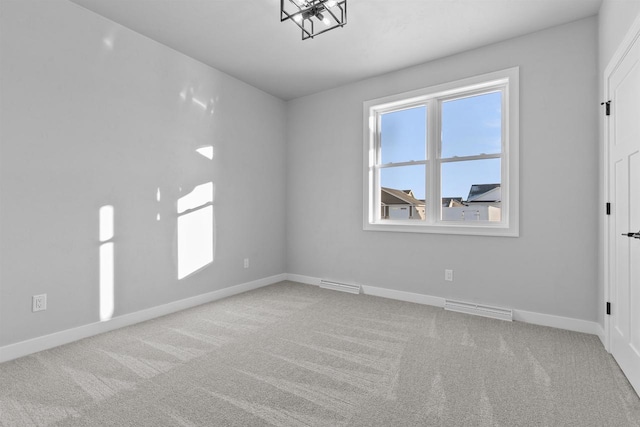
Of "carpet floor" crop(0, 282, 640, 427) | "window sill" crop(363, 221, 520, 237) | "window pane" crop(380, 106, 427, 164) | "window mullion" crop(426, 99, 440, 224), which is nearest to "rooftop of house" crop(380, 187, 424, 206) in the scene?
"window mullion" crop(426, 99, 440, 224)

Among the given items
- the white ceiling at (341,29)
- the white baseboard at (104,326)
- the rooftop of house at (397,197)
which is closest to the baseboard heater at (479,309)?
the rooftop of house at (397,197)

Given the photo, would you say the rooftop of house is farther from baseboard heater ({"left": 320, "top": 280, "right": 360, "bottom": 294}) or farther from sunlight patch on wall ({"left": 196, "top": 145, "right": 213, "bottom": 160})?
sunlight patch on wall ({"left": 196, "top": 145, "right": 213, "bottom": 160})

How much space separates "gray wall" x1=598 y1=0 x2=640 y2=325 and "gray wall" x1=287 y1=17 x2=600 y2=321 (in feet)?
0.32

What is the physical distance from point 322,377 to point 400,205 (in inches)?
97.5

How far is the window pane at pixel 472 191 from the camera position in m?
3.29

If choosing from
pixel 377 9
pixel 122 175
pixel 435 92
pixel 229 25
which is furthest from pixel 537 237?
pixel 122 175

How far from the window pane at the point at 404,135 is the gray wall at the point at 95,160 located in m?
1.95

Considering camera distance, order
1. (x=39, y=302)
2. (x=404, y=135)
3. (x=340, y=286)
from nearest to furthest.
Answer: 1. (x=39, y=302)
2. (x=404, y=135)
3. (x=340, y=286)

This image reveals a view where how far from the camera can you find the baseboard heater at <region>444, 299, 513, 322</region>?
3045 mm

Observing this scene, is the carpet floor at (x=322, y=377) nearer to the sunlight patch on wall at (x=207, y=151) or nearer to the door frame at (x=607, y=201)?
Answer: the door frame at (x=607, y=201)

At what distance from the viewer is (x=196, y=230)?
3.52 metres

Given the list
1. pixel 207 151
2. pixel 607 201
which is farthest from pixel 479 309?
pixel 207 151

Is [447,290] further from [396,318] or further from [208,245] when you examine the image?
[208,245]

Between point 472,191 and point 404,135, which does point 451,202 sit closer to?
point 472,191
